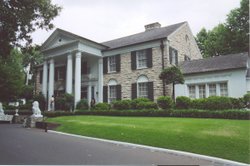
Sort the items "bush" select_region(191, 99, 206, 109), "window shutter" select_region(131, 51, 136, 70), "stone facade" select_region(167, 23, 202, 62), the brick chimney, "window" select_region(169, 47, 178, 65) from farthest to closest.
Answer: the brick chimney, "stone facade" select_region(167, 23, 202, 62), "window shutter" select_region(131, 51, 136, 70), "window" select_region(169, 47, 178, 65), "bush" select_region(191, 99, 206, 109)

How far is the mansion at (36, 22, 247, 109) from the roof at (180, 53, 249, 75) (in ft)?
4.12

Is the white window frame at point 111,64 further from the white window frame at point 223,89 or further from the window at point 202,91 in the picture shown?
the white window frame at point 223,89

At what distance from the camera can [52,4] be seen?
10969mm

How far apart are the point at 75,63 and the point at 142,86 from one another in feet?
21.9

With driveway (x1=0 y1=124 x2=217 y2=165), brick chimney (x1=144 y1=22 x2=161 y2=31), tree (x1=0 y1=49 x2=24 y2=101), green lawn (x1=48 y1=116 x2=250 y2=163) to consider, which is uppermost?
brick chimney (x1=144 y1=22 x2=161 y2=31)

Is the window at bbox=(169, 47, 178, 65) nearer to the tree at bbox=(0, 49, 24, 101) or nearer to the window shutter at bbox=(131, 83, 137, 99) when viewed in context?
the window shutter at bbox=(131, 83, 137, 99)

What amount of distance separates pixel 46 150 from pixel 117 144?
8.16 feet

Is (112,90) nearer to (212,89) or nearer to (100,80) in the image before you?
(100,80)

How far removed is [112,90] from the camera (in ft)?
70.1

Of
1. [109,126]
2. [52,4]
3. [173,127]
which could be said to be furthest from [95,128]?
[52,4]

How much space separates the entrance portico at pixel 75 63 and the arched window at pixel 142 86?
4.10 m

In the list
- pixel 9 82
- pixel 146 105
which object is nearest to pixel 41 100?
pixel 9 82

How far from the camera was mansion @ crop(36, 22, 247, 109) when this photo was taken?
18734mm

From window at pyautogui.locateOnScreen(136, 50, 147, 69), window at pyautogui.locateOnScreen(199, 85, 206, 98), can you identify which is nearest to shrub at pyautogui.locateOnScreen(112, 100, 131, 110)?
window at pyautogui.locateOnScreen(136, 50, 147, 69)
